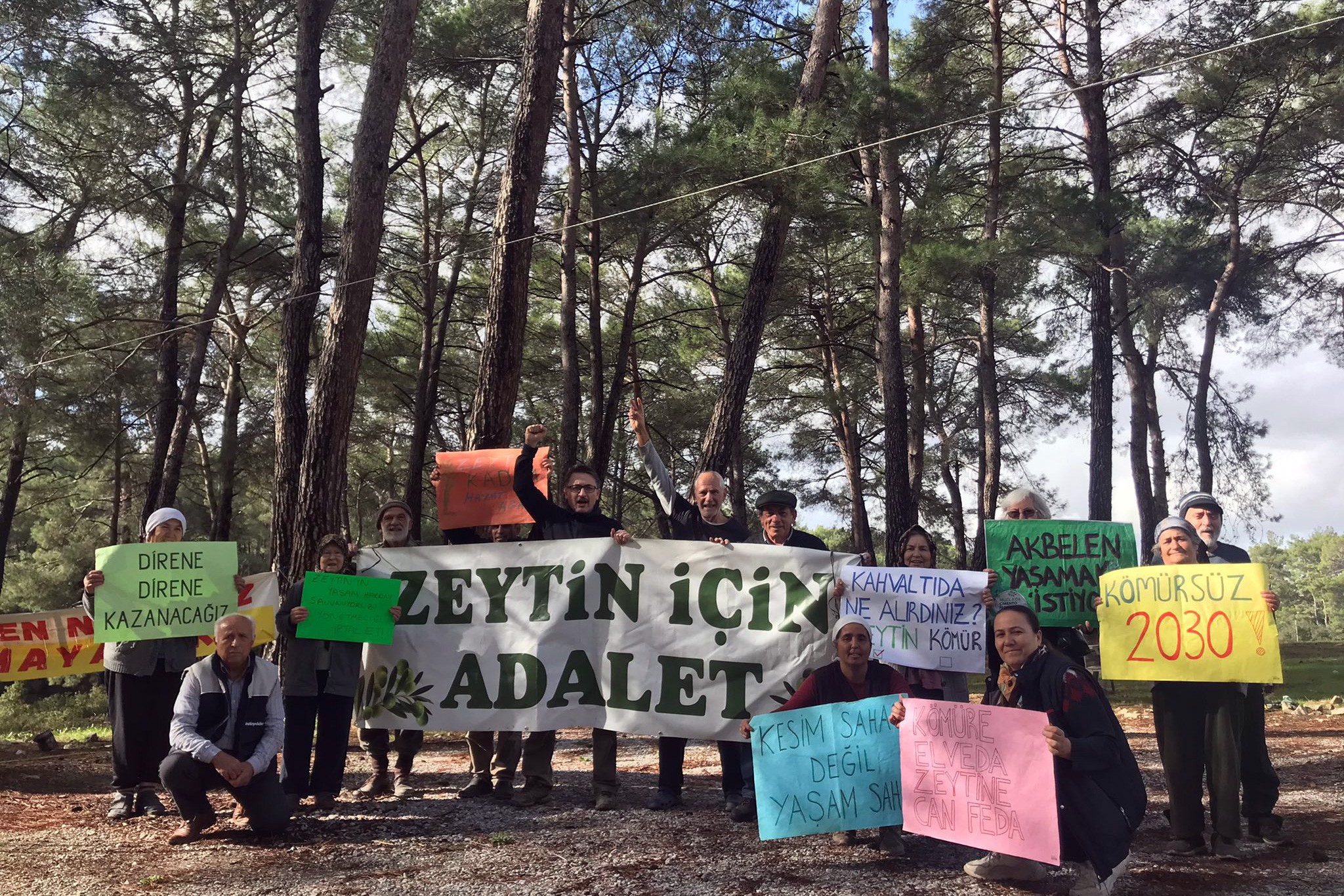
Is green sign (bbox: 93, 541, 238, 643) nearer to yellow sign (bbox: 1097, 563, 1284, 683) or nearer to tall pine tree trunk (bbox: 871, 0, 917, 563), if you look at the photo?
yellow sign (bbox: 1097, 563, 1284, 683)

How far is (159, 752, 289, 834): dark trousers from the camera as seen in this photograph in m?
4.67

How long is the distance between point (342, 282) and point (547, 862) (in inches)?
207

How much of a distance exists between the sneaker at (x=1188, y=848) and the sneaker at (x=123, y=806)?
5253 mm

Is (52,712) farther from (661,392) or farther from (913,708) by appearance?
(913,708)

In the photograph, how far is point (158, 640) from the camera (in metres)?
5.64

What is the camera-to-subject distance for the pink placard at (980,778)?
12.8 feet

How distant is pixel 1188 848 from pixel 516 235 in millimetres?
6146

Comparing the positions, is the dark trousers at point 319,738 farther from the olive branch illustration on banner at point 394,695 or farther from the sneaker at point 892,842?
the sneaker at point 892,842

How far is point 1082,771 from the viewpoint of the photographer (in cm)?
387

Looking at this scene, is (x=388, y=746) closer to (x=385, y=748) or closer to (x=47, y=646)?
(x=385, y=748)

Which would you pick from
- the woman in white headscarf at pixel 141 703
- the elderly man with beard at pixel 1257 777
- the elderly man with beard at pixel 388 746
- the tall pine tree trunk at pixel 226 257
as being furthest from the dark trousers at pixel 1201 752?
the tall pine tree trunk at pixel 226 257

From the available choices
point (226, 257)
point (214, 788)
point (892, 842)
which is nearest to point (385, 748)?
point (214, 788)

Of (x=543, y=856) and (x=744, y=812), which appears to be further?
(x=744, y=812)

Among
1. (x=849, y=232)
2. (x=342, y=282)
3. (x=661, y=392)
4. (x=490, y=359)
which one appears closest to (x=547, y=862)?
(x=490, y=359)
